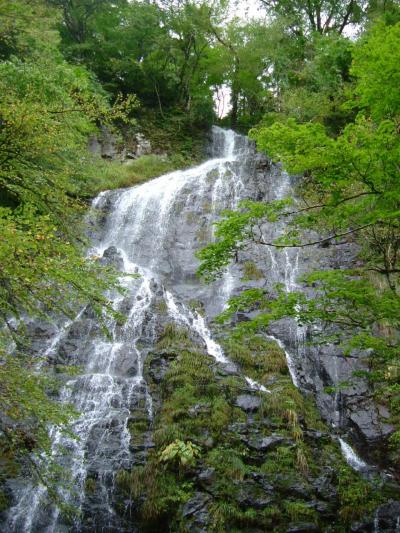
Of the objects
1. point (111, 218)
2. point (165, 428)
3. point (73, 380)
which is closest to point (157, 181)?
point (111, 218)

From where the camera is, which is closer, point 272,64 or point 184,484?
point 184,484

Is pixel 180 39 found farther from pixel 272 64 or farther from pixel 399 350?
pixel 399 350

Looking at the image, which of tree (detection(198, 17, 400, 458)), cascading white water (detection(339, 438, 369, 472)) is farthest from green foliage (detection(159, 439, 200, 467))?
cascading white water (detection(339, 438, 369, 472))

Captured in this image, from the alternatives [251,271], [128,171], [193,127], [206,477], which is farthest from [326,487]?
[193,127]

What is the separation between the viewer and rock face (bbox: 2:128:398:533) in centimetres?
760

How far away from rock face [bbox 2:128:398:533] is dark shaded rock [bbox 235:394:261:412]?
28 mm

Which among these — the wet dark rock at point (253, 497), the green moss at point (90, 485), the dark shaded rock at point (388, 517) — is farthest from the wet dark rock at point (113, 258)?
the dark shaded rock at point (388, 517)

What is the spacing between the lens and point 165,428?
28.8 ft

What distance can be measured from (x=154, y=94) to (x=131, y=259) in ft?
48.2

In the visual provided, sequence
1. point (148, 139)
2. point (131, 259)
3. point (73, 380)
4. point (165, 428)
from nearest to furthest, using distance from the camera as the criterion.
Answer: point (165, 428) < point (73, 380) < point (131, 259) < point (148, 139)

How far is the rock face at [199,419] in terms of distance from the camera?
7598 mm

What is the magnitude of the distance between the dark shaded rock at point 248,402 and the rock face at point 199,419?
0.09ft

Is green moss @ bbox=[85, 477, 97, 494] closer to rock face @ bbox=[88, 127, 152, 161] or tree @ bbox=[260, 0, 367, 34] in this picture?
rock face @ bbox=[88, 127, 152, 161]

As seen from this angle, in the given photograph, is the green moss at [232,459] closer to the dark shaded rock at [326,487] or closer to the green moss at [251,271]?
the dark shaded rock at [326,487]
